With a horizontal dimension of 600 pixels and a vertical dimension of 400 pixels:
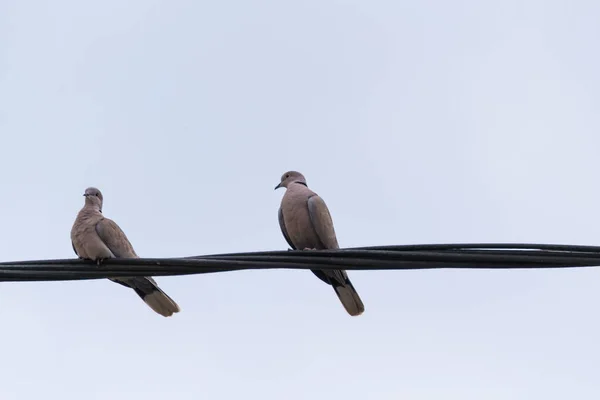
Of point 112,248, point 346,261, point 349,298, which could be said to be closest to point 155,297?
point 112,248

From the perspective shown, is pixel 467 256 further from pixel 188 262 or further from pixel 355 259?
pixel 188 262

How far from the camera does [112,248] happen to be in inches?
244

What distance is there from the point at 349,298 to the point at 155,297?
3.96 ft

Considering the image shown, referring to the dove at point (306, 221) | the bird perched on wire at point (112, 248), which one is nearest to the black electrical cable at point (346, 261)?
the bird perched on wire at point (112, 248)

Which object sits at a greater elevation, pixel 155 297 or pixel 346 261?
pixel 155 297

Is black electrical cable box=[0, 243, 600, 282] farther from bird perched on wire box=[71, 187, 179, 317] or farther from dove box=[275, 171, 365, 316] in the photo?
dove box=[275, 171, 365, 316]

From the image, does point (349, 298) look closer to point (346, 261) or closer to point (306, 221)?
point (306, 221)

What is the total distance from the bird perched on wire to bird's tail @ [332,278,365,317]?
1.02 metres

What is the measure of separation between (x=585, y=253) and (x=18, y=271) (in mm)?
2215

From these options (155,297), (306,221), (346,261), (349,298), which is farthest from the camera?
(306,221)

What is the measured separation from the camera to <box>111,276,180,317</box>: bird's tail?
20.0 ft

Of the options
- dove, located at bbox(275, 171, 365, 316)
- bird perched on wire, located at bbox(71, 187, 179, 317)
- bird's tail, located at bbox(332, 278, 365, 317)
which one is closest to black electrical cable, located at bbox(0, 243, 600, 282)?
bird perched on wire, located at bbox(71, 187, 179, 317)

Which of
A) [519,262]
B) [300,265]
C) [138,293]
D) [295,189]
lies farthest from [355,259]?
[295,189]

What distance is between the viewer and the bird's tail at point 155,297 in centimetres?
611
